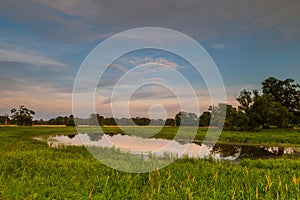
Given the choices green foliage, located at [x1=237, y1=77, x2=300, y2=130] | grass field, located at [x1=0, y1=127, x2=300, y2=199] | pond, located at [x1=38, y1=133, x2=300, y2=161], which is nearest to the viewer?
grass field, located at [x1=0, y1=127, x2=300, y2=199]

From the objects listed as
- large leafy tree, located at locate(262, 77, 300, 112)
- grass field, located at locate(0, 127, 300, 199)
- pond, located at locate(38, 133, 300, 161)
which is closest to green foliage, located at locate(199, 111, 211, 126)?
large leafy tree, located at locate(262, 77, 300, 112)

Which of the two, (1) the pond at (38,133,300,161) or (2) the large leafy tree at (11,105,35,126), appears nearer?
(1) the pond at (38,133,300,161)

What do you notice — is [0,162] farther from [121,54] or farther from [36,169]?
[121,54]

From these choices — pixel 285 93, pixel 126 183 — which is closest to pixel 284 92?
pixel 285 93

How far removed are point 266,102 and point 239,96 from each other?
4149 millimetres

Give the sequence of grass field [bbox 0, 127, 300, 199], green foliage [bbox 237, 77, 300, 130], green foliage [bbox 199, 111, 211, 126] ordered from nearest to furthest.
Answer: grass field [bbox 0, 127, 300, 199]
green foliage [bbox 237, 77, 300, 130]
green foliage [bbox 199, 111, 211, 126]

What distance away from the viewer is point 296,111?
5391 cm

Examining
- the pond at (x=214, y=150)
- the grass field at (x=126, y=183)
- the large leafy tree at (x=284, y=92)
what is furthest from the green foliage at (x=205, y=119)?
the grass field at (x=126, y=183)

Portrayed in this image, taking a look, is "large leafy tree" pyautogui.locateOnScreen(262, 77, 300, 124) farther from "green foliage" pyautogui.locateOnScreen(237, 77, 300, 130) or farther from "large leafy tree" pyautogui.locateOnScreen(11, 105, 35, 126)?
"large leafy tree" pyautogui.locateOnScreen(11, 105, 35, 126)

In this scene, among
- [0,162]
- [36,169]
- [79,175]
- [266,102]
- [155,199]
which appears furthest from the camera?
[266,102]

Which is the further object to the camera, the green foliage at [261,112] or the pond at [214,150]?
the green foliage at [261,112]

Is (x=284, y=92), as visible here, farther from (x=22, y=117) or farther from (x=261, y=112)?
(x=22, y=117)

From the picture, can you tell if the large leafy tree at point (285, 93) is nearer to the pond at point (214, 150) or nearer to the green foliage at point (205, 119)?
the green foliage at point (205, 119)

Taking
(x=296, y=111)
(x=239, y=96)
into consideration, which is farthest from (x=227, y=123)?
(x=296, y=111)
